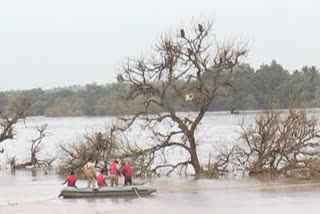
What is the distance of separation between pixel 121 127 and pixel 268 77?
69.1 m

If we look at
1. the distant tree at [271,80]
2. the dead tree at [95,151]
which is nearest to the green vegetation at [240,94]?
the distant tree at [271,80]

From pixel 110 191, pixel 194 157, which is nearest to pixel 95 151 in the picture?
pixel 194 157

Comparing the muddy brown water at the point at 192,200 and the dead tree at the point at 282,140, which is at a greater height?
the dead tree at the point at 282,140

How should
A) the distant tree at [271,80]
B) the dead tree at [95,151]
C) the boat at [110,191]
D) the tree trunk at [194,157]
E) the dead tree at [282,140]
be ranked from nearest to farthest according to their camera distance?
the boat at [110,191] < the dead tree at [282,140] < the tree trunk at [194,157] < the dead tree at [95,151] < the distant tree at [271,80]

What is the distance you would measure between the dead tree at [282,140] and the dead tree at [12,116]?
2279cm

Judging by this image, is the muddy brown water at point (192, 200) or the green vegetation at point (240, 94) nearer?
the muddy brown water at point (192, 200)

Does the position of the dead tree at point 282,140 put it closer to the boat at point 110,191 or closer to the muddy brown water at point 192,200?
the muddy brown water at point 192,200

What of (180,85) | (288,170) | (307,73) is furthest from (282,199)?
(307,73)

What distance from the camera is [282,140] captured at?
45.1 m

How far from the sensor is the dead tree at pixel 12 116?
2430 inches

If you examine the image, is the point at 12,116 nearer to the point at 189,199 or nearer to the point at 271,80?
the point at 189,199

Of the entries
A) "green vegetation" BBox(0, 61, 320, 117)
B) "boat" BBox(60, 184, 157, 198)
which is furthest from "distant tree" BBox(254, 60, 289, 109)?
"boat" BBox(60, 184, 157, 198)

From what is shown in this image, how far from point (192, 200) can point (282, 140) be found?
38.6 ft

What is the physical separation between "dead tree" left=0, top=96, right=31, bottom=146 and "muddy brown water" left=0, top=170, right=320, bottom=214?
1592 centimetres
